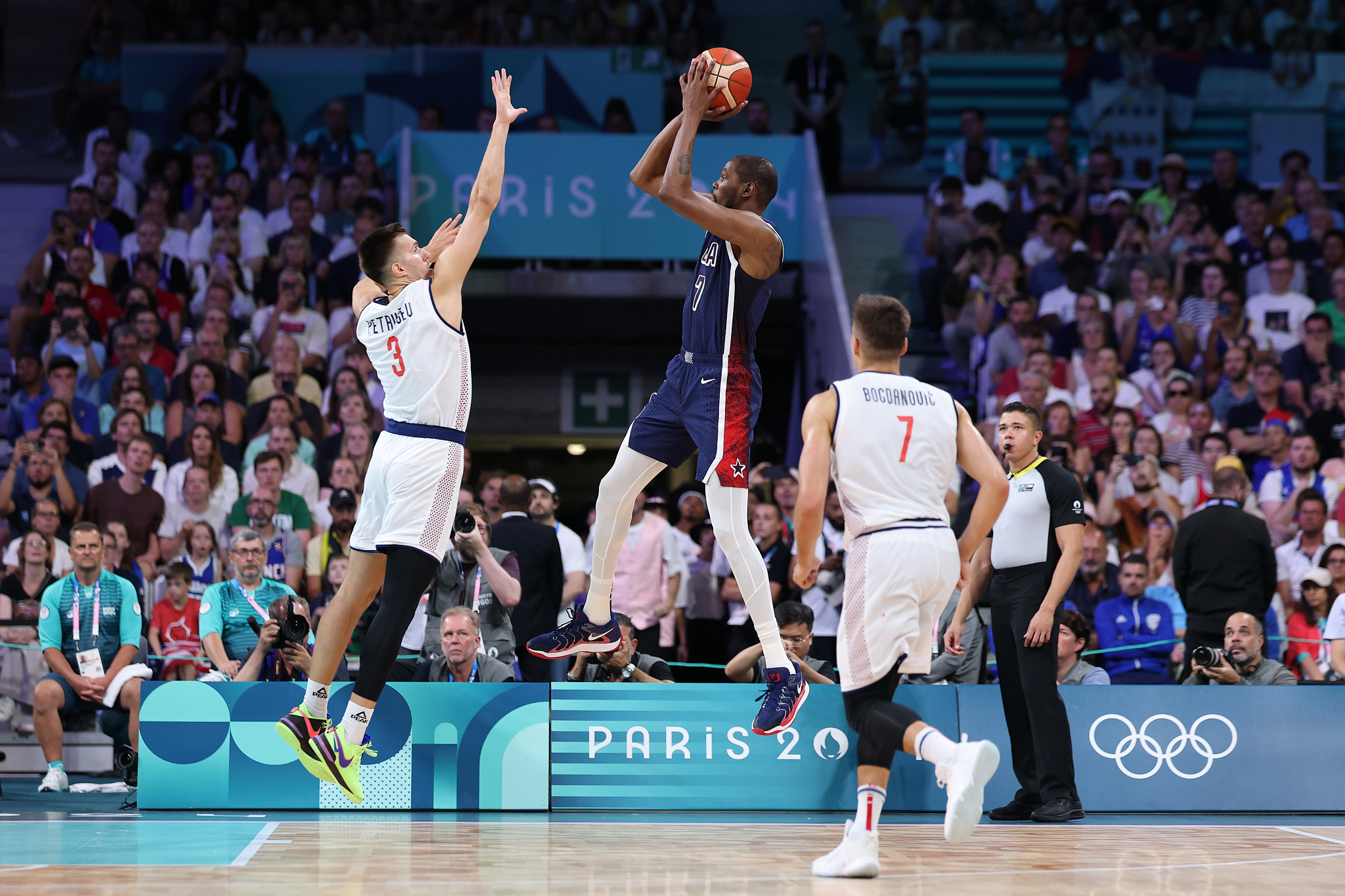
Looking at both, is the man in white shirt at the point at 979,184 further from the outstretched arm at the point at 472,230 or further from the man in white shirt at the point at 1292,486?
the outstretched arm at the point at 472,230

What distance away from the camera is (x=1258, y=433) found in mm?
12125

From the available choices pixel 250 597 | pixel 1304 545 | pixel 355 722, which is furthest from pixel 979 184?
pixel 355 722

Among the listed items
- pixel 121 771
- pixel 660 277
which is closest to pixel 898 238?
pixel 660 277

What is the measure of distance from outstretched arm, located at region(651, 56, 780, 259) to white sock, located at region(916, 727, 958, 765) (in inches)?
85.7

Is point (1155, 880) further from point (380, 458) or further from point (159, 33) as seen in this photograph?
point (159, 33)

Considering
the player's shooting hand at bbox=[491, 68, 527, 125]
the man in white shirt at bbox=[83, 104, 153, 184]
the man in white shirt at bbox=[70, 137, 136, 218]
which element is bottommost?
the player's shooting hand at bbox=[491, 68, 527, 125]

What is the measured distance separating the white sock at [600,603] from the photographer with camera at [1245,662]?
12.0 feet

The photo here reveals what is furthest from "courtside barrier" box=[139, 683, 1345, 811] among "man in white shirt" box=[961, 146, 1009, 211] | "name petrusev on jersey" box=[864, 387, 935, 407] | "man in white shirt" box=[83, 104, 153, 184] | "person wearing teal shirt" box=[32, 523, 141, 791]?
"man in white shirt" box=[83, 104, 153, 184]

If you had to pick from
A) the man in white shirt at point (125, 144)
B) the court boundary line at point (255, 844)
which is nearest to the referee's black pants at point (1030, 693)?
the court boundary line at point (255, 844)

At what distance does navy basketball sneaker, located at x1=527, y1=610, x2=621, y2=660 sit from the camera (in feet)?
21.8

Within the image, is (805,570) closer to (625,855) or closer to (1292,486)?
(625,855)

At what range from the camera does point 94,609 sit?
924 centimetres

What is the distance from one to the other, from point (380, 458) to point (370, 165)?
9.12 meters

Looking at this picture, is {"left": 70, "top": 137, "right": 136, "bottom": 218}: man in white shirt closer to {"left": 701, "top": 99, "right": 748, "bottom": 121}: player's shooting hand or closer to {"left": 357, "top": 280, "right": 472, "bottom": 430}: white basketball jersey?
{"left": 357, "top": 280, "right": 472, "bottom": 430}: white basketball jersey
